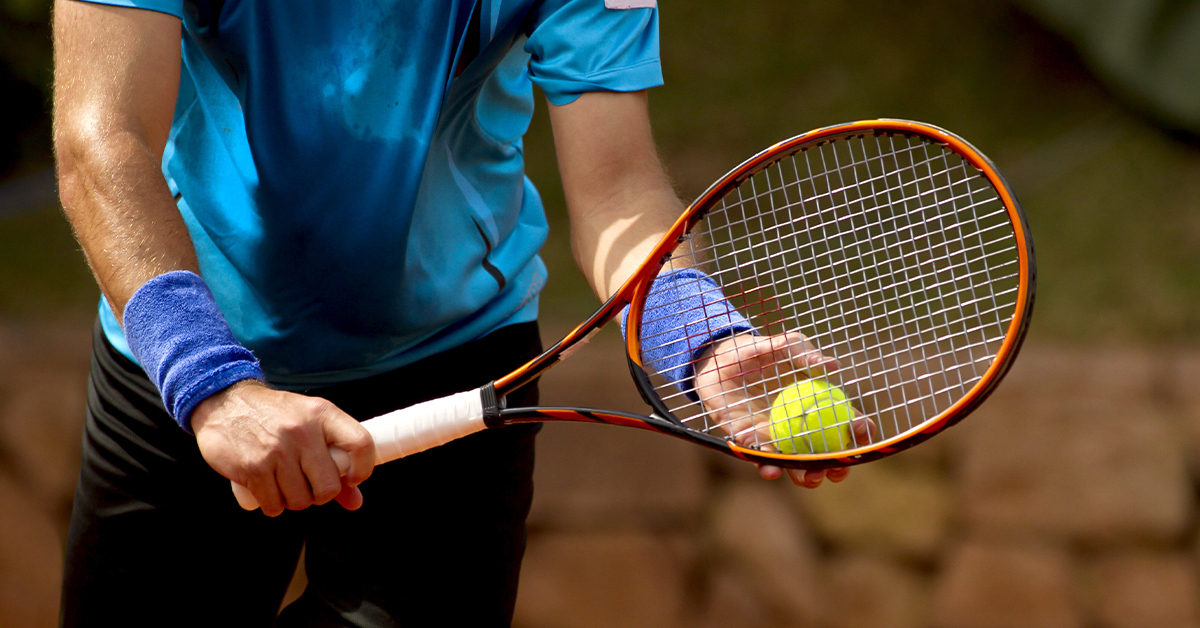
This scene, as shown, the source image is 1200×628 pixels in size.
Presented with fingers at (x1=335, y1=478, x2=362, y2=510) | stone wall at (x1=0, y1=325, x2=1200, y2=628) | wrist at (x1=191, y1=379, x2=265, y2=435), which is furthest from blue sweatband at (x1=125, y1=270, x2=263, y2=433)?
stone wall at (x1=0, y1=325, x2=1200, y2=628)

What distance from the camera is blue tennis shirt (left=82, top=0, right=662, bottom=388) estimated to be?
1.21 metres

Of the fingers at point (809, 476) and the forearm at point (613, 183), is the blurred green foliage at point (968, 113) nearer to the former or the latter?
the forearm at point (613, 183)

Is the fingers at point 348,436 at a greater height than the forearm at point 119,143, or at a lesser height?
lesser

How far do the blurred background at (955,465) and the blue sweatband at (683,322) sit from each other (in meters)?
1.71

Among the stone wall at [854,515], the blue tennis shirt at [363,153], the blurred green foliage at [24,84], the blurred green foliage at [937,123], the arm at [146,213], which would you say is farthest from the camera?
the blurred green foliage at [24,84]

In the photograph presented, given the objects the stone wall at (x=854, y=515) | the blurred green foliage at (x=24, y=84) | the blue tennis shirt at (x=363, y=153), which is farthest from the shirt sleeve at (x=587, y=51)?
the blurred green foliage at (x=24, y=84)

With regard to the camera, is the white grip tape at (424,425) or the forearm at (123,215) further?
the white grip tape at (424,425)

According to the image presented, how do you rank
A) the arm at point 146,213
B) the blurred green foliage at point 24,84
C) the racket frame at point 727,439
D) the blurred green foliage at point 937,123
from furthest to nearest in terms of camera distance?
the blurred green foliage at point 24,84 → the blurred green foliage at point 937,123 → the racket frame at point 727,439 → the arm at point 146,213

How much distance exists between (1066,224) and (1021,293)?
2.74m

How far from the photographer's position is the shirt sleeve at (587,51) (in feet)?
4.02

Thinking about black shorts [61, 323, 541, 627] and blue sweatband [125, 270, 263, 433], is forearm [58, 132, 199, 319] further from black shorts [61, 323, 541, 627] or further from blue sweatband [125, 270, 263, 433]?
black shorts [61, 323, 541, 627]

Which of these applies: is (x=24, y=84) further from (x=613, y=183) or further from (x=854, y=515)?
(x=613, y=183)

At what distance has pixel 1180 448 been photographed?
9.88ft

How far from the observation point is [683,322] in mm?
1327
